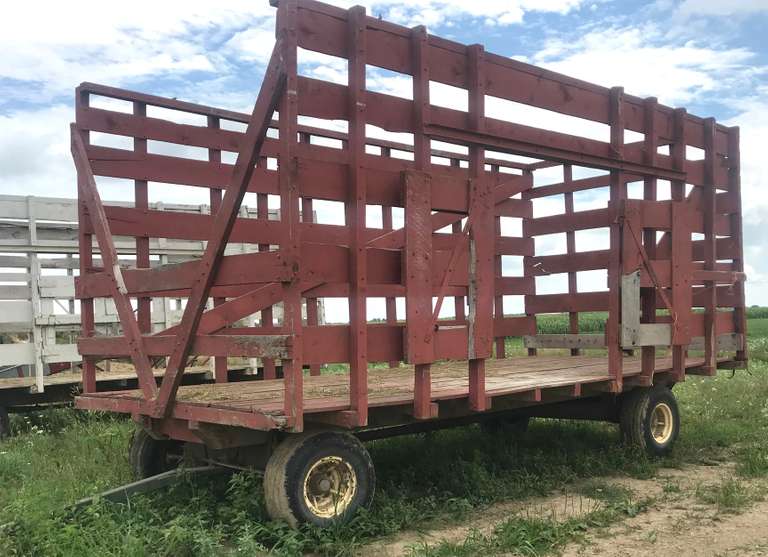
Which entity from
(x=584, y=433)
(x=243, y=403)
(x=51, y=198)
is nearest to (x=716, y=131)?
(x=584, y=433)

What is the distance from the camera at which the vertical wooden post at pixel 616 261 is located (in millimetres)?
6930

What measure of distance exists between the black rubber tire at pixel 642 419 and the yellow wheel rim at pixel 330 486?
12.7 feet

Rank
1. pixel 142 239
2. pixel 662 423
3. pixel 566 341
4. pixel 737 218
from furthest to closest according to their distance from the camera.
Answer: pixel 566 341 < pixel 737 218 < pixel 662 423 < pixel 142 239

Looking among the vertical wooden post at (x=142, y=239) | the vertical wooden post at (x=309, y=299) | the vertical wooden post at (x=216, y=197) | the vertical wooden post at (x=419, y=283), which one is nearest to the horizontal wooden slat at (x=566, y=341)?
the vertical wooden post at (x=309, y=299)

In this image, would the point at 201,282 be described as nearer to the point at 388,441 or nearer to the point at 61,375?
the point at 388,441

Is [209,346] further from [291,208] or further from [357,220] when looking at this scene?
[357,220]

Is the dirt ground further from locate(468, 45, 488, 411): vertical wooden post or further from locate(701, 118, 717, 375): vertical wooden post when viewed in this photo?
locate(701, 118, 717, 375): vertical wooden post

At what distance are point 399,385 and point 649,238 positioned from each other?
116 inches

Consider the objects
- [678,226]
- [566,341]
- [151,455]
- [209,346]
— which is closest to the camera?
[209,346]

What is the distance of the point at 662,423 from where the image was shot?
8094mm

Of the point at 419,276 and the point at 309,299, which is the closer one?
the point at 419,276

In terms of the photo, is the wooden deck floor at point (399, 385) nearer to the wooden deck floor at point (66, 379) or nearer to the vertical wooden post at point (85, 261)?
the vertical wooden post at point (85, 261)

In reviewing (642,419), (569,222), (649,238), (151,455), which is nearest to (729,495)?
(642,419)

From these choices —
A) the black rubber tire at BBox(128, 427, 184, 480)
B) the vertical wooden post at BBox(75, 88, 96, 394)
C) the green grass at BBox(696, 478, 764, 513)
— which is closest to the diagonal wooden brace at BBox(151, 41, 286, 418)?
the black rubber tire at BBox(128, 427, 184, 480)
